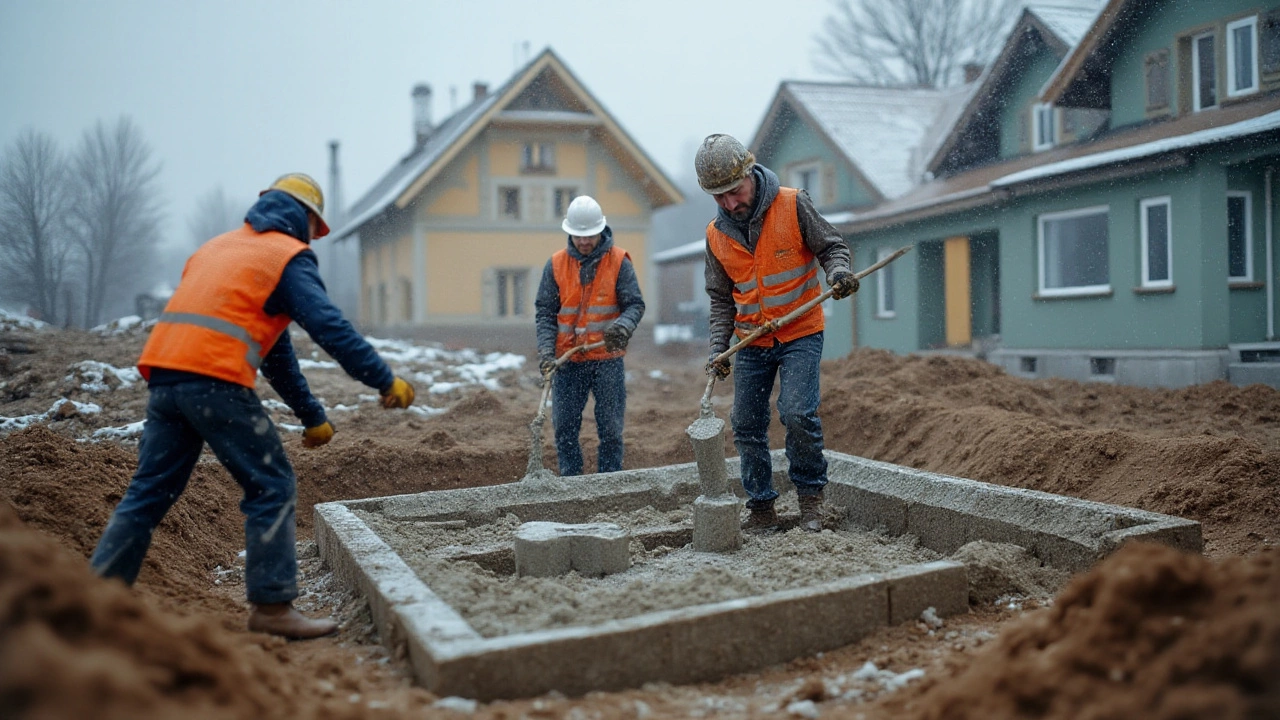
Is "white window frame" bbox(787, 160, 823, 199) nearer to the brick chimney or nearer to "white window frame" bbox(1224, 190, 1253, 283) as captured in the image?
"white window frame" bbox(1224, 190, 1253, 283)

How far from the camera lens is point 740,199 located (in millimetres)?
4945

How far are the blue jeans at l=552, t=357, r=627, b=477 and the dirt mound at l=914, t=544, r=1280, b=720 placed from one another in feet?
12.1

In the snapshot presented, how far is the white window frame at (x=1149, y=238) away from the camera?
10883 mm

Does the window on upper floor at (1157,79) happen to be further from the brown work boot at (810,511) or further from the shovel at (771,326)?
the brown work boot at (810,511)

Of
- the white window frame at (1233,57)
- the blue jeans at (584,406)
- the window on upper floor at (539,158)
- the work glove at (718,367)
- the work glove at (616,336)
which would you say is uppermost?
the window on upper floor at (539,158)

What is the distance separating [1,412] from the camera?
848cm

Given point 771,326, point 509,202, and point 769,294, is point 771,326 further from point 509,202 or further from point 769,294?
point 509,202

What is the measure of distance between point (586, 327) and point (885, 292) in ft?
39.4

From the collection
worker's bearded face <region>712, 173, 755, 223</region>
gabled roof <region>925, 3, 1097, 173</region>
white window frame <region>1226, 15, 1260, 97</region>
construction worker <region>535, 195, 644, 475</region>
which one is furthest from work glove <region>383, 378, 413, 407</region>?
gabled roof <region>925, 3, 1097, 173</region>

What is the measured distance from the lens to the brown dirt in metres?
2.01

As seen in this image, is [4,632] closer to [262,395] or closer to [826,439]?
[826,439]

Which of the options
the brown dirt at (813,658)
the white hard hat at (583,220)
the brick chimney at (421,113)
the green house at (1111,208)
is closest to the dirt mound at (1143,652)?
the brown dirt at (813,658)

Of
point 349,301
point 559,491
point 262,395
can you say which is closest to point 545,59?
point 262,395

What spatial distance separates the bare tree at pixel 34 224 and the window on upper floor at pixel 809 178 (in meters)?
14.3
